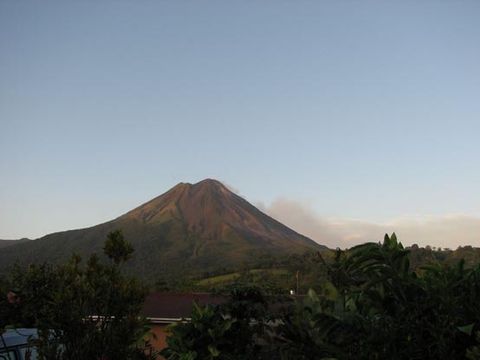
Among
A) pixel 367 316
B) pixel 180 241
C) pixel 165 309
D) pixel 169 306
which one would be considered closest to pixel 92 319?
pixel 367 316

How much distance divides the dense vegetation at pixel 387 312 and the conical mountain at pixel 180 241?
365 ft

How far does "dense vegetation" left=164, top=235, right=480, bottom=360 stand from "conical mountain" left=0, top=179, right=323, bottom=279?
11119cm

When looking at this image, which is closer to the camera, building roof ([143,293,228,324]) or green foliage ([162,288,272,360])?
green foliage ([162,288,272,360])

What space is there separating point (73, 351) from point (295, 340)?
3.30 metres

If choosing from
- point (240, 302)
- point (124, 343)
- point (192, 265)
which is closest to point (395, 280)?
point (124, 343)

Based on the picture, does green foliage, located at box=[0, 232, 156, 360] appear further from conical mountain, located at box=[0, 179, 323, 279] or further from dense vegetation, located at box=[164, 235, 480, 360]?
conical mountain, located at box=[0, 179, 323, 279]

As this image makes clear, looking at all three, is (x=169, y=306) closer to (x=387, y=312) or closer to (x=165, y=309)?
(x=165, y=309)

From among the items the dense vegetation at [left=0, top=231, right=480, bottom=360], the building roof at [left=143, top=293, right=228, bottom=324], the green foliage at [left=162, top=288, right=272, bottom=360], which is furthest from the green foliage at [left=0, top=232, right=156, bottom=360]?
the building roof at [left=143, top=293, right=228, bottom=324]

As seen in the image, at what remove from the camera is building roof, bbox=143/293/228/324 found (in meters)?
22.0

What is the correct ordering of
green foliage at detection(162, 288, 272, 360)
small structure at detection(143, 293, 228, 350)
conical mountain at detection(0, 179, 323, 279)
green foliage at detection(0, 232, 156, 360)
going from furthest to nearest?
1. conical mountain at detection(0, 179, 323, 279)
2. small structure at detection(143, 293, 228, 350)
3. green foliage at detection(162, 288, 272, 360)
4. green foliage at detection(0, 232, 156, 360)

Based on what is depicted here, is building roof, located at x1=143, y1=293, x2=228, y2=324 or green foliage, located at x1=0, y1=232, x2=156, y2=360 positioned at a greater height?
green foliage, located at x1=0, y1=232, x2=156, y2=360

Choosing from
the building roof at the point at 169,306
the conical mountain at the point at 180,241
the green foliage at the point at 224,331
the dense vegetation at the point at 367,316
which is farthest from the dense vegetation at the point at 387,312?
the conical mountain at the point at 180,241

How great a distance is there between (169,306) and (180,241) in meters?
138

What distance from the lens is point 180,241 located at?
160375 mm
